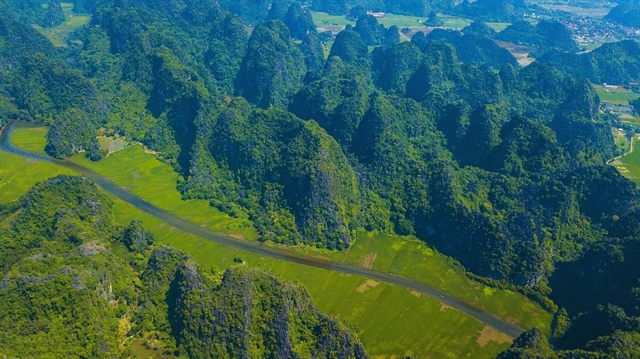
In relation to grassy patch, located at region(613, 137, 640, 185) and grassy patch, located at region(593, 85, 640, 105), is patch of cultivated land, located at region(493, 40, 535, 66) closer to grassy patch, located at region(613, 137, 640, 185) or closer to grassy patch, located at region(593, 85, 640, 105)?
grassy patch, located at region(593, 85, 640, 105)

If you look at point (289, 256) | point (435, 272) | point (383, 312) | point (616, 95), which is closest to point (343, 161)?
point (289, 256)

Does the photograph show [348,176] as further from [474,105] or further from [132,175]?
[474,105]

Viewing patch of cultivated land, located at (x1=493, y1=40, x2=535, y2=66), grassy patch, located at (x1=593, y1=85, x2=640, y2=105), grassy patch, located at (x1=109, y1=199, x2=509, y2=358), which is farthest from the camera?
patch of cultivated land, located at (x1=493, y1=40, x2=535, y2=66)

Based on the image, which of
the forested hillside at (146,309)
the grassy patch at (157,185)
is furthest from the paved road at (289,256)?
the forested hillside at (146,309)

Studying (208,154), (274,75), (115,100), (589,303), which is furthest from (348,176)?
(115,100)

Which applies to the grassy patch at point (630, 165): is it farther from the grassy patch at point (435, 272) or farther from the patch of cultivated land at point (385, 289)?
the patch of cultivated land at point (385, 289)

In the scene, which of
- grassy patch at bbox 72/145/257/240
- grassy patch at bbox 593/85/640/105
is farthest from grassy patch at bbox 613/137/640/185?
grassy patch at bbox 72/145/257/240

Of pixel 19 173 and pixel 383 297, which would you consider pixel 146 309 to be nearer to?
pixel 383 297
